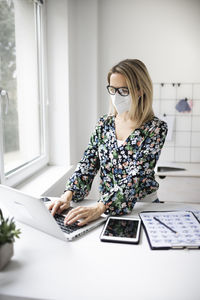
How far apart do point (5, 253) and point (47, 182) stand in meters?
1.16

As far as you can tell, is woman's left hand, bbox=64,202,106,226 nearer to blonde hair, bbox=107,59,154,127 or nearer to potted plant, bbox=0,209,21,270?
potted plant, bbox=0,209,21,270

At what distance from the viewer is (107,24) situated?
2650 mm

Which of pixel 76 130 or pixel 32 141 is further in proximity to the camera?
pixel 76 130

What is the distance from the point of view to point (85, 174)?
1.48 meters

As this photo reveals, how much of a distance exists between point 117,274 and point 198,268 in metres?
0.24

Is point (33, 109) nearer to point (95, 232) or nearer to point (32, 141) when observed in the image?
point (32, 141)

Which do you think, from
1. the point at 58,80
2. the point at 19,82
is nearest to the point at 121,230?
the point at 19,82

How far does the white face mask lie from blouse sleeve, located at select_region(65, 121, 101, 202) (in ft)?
0.59

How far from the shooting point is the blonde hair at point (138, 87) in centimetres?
141

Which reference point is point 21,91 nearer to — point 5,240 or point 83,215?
point 83,215

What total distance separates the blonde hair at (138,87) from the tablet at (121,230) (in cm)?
53

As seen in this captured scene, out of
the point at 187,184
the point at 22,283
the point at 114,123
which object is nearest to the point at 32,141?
the point at 114,123

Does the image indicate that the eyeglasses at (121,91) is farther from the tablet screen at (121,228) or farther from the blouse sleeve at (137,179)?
the tablet screen at (121,228)

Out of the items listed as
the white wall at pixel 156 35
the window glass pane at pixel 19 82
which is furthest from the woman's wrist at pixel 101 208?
the white wall at pixel 156 35
